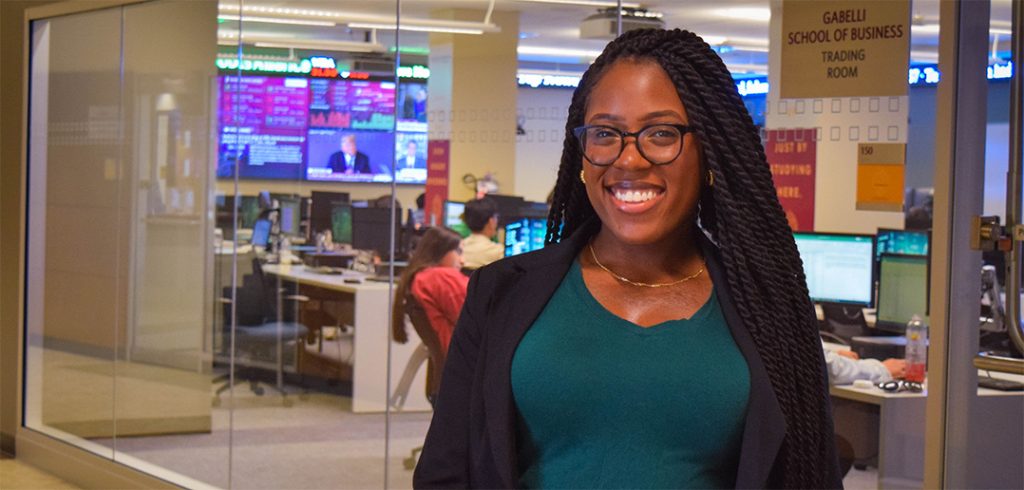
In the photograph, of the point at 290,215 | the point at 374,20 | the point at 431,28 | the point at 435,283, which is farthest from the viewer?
the point at 290,215

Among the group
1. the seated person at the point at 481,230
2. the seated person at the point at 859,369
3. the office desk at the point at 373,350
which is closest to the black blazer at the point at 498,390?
the seated person at the point at 859,369

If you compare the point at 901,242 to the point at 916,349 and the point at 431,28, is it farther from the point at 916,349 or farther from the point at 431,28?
the point at 431,28

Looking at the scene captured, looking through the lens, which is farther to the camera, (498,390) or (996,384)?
(996,384)

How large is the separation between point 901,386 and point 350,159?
7.51ft

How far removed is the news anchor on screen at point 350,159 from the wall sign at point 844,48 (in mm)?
1758

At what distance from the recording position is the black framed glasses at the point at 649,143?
1.55m

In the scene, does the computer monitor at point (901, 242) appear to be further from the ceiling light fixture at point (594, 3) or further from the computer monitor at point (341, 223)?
the computer monitor at point (341, 223)

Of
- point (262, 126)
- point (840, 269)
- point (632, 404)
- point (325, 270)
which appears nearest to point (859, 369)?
point (840, 269)

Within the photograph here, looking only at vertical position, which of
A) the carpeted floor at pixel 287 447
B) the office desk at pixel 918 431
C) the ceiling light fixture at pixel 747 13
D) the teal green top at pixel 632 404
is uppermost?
the ceiling light fixture at pixel 747 13

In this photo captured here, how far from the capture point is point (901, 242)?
4598 millimetres

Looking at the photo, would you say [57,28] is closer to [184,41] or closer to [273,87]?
[184,41]

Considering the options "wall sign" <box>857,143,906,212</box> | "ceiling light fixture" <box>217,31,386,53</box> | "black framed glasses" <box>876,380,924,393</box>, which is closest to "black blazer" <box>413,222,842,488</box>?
"wall sign" <box>857,143,906,212</box>

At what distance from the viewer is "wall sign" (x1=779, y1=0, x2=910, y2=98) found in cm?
401

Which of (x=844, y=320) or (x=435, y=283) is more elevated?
(x=435, y=283)
